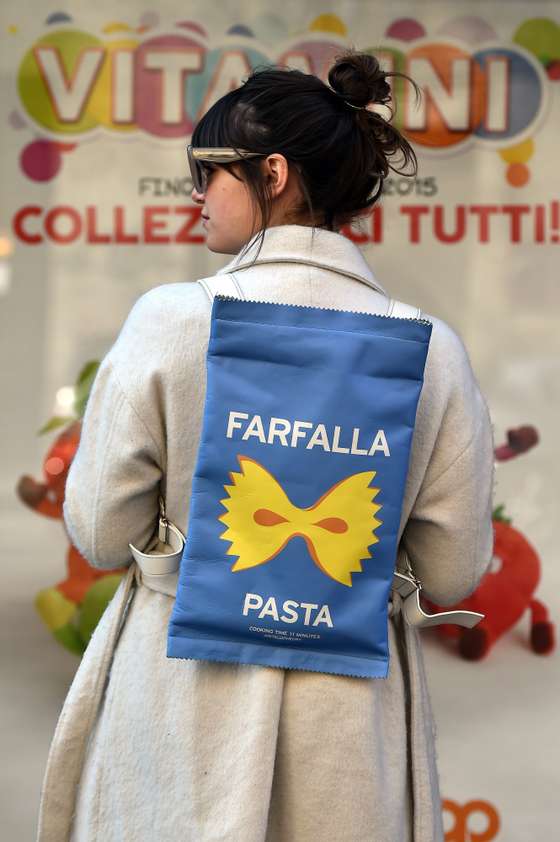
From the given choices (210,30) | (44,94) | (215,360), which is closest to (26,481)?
(44,94)

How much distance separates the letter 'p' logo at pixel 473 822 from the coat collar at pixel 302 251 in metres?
1.92

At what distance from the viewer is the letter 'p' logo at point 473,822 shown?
10.5 ft

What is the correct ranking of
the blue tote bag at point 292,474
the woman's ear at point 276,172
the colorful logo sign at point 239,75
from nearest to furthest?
1. the blue tote bag at point 292,474
2. the woman's ear at point 276,172
3. the colorful logo sign at point 239,75

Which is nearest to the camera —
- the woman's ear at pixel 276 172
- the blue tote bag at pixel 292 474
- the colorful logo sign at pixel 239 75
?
the blue tote bag at pixel 292 474

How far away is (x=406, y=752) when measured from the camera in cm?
177

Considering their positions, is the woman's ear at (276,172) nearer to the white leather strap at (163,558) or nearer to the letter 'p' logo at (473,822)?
the white leather strap at (163,558)

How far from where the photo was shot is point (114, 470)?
1.62 metres

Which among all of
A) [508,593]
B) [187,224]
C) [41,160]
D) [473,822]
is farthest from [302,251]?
[473,822]

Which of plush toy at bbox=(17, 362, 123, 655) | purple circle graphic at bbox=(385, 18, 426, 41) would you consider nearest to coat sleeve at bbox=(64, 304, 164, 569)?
plush toy at bbox=(17, 362, 123, 655)

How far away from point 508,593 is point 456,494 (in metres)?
1.59

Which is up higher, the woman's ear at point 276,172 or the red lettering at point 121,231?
the red lettering at point 121,231

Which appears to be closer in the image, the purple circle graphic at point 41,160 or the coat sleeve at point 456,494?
the coat sleeve at point 456,494

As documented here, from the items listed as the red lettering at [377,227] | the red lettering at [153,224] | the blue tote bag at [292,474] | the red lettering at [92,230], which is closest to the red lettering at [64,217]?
the red lettering at [92,230]

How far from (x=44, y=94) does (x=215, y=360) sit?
179cm
